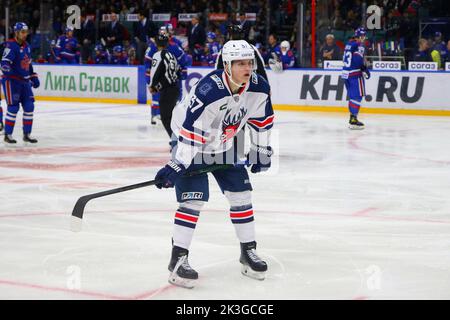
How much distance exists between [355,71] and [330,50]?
3.35 meters

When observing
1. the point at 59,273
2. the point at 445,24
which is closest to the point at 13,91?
the point at 59,273

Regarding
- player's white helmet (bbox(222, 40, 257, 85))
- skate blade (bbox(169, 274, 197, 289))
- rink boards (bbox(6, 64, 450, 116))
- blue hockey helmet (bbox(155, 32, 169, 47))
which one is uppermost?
blue hockey helmet (bbox(155, 32, 169, 47))

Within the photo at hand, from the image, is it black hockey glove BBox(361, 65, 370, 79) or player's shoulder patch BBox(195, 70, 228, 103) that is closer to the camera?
player's shoulder patch BBox(195, 70, 228, 103)

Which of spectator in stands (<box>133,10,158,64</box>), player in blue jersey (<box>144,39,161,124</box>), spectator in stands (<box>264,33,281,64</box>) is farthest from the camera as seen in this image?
spectator in stands (<box>133,10,158,64</box>)

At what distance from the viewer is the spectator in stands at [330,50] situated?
1712cm

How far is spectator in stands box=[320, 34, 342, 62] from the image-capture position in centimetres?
1712

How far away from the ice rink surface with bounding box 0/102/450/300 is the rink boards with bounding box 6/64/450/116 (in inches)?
173

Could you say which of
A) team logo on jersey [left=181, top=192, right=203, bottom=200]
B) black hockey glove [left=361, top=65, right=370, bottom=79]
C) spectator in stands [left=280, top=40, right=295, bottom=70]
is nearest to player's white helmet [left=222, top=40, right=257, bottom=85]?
team logo on jersey [left=181, top=192, right=203, bottom=200]

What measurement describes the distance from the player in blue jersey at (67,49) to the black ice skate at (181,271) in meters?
16.4

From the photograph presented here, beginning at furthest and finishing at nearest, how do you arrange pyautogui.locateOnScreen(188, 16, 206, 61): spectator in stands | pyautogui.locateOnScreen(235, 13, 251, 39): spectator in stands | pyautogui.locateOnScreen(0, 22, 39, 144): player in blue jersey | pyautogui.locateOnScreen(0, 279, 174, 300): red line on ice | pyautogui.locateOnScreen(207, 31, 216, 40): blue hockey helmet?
pyautogui.locateOnScreen(188, 16, 206, 61): spectator in stands
pyautogui.locateOnScreen(235, 13, 251, 39): spectator in stands
pyautogui.locateOnScreen(207, 31, 216, 40): blue hockey helmet
pyautogui.locateOnScreen(0, 22, 39, 144): player in blue jersey
pyautogui.locateOnScreen(0, 279, 174, 300): red line on ice

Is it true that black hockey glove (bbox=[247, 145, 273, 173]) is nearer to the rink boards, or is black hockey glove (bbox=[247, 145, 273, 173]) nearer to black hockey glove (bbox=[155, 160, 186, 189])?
black hockey glove (bbox=[155, 160, 186, 189])

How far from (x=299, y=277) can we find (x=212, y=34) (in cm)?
1431

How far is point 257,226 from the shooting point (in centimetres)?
623

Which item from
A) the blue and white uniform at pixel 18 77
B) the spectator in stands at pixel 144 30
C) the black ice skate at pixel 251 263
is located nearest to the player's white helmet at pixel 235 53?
the black ice skate at pixel 251 263
